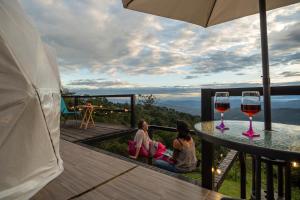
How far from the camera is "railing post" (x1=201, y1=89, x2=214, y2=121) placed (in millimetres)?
2057

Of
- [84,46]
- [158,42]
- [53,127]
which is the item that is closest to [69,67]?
[84,46]

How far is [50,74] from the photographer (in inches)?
80.7

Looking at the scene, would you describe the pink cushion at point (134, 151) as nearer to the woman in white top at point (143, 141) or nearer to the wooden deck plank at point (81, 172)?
the woman in white top at point (143, 141)

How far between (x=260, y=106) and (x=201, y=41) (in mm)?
9605

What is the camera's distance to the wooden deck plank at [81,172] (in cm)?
214

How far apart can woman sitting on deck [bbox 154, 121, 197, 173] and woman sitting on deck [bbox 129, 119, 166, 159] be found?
0.87m

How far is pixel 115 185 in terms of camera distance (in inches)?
90.4

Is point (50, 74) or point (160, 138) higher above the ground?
point (50, 74)

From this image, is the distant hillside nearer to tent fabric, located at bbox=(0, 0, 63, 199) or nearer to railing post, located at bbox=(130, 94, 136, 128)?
tent fabric, located at bbox=(0, 0, 63, 199)

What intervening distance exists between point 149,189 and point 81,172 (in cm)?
105

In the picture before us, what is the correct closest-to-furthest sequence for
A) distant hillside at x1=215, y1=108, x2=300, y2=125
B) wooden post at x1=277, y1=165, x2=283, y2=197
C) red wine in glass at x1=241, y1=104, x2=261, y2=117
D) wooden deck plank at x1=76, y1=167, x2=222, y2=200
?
1. red wine in glass at x1=241, y1=104, x2=261, y2=117
2. distant hillside at x1=215, y1=108, x2=300, y2=125
3. wooden post at x1=277, y1=165, x2=283, y2=197
4. wooden deck plank at x1=76, y1=167, x2=222, y2=200

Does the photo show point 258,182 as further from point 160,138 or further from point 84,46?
point 84,46

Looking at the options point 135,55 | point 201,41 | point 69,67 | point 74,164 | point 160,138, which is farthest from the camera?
point 135,55

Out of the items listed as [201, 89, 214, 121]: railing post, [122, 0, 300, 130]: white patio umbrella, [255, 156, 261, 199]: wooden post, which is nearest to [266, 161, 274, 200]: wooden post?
[255, 156, 261, 199]: wooden post
